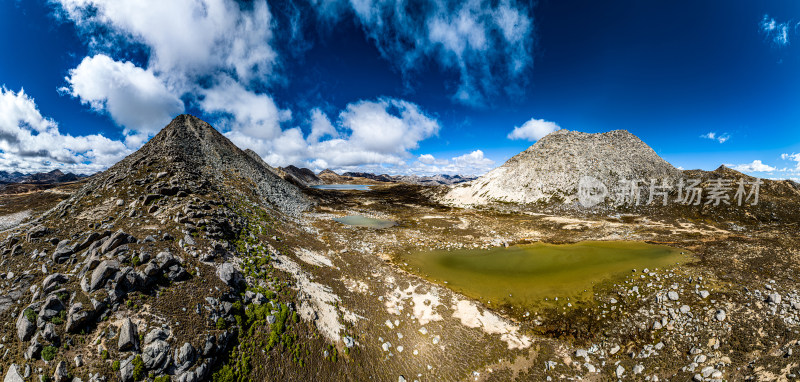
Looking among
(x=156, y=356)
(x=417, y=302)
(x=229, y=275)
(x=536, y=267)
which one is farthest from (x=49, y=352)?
(x=536, y=267)

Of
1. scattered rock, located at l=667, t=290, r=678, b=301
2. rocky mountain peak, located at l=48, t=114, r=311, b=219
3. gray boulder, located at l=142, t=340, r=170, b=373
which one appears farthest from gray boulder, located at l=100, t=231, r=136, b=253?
scattered rock, located at l=667, t=290, r=678, b=301

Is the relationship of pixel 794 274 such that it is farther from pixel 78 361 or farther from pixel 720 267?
pixel 78 361

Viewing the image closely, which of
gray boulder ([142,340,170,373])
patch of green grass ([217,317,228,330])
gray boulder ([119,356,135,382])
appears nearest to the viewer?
gray boulder ([119,356,135,382])

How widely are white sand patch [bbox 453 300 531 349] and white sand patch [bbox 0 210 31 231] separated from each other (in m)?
69.2

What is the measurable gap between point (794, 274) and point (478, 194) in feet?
203

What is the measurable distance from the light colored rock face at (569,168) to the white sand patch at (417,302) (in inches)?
2191

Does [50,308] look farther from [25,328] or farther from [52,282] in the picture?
[52,282]

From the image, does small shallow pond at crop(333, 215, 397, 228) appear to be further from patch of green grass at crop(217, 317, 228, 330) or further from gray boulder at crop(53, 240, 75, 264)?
patch of green grass at crop(217, 317, 228, 330)

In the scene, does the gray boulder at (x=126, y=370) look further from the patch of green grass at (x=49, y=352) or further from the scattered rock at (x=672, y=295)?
the scattered rock at (x=672, y=295)

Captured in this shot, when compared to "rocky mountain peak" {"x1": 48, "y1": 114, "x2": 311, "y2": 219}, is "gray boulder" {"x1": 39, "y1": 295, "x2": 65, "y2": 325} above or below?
below

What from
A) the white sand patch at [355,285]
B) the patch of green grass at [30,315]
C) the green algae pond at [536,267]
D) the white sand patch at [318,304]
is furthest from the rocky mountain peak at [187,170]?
the green algae pond at [536,267]

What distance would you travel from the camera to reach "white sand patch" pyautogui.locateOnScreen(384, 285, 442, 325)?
14438 mm
